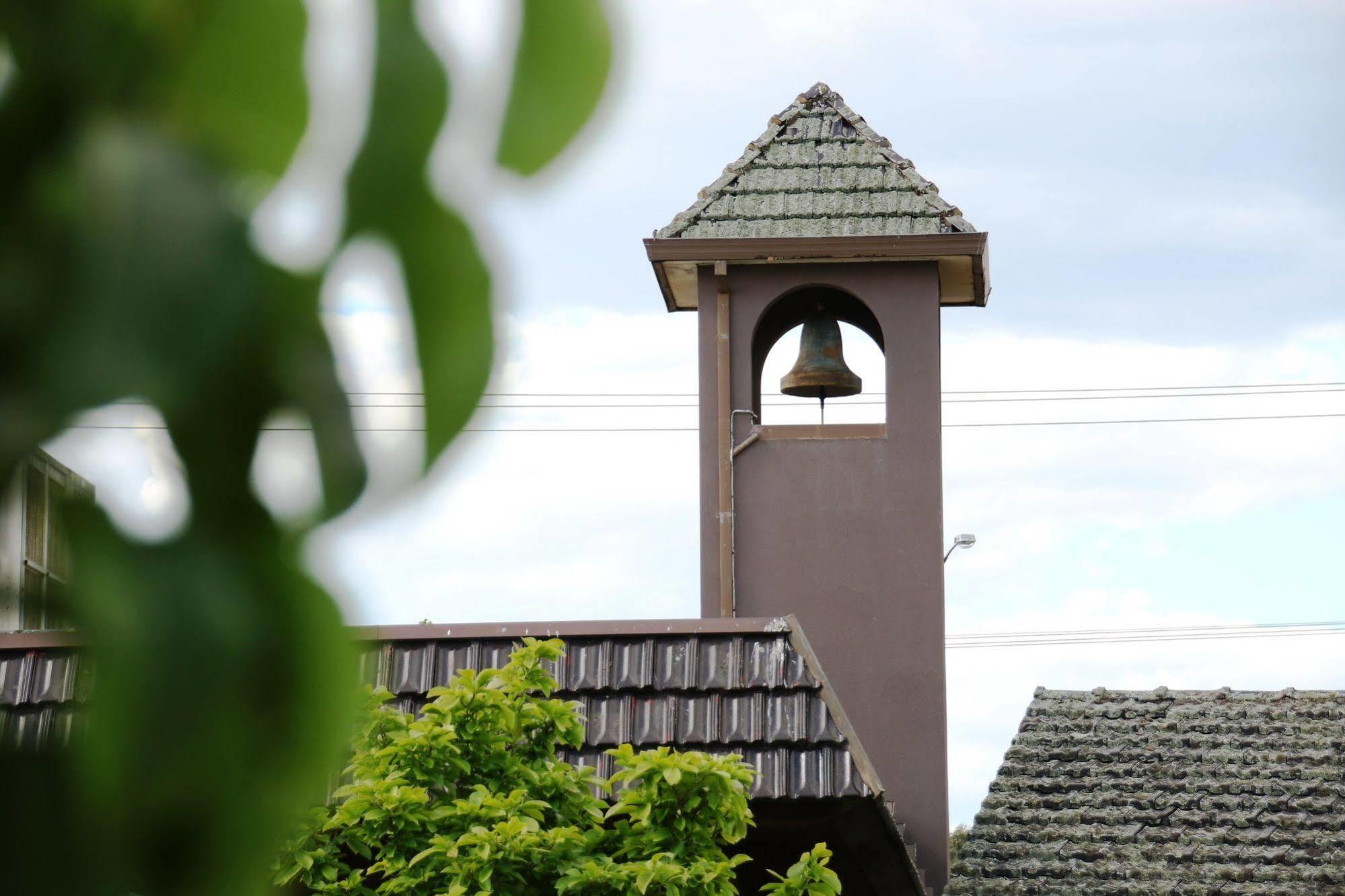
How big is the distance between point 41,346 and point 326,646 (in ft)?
0.37

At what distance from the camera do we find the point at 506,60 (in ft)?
1.49

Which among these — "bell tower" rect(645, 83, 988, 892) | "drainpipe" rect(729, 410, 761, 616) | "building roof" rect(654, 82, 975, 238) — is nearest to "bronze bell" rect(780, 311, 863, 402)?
"bell tower" rect(645, 83, 988, 892)

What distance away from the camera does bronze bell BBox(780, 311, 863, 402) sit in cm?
1225

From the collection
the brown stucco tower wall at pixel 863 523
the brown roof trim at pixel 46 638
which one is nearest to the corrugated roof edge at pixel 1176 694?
the brown stucco tower wall at pixel 863 523

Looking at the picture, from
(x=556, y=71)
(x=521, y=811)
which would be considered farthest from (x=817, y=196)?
(x=556, y=71)

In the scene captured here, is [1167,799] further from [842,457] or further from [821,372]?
[821,372]

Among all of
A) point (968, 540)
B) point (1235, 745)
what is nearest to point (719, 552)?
point (968, 540)

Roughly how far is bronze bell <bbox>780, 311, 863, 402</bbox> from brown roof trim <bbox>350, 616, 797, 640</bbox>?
456 cm

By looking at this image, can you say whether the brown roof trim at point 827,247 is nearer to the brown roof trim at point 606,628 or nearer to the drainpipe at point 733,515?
the drainpipe at point 733,515

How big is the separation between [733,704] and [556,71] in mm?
7256

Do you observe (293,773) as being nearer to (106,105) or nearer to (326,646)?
(326,646)

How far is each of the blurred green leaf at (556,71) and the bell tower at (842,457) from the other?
461 inches

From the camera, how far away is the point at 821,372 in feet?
40.2

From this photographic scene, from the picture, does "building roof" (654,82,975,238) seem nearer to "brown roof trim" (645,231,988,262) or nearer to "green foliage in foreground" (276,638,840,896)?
"brown roof trim" (645,231,988,262)
